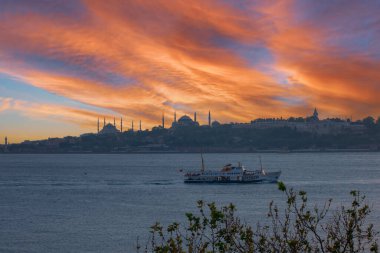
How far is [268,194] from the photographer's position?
64312mm

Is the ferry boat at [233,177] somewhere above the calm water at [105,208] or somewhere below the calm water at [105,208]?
above

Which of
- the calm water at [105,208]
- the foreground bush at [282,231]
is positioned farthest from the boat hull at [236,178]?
the foreground bush at [282,231]

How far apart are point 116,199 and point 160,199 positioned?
4528 millimetres

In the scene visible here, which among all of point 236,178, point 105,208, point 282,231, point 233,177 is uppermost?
point 282,231

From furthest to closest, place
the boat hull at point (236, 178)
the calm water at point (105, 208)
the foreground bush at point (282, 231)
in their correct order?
the boat hull at point (236, 178) < the calm water at point (105, 208) < the foreground bush at point (282, 231)

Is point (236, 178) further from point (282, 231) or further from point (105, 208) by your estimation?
point (282, 231)

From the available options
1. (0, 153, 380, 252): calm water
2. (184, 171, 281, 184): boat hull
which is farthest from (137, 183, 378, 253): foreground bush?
(184, 171, 281, 184): boat hull

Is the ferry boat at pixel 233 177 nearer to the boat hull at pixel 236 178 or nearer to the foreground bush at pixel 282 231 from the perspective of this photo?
the boat hull at pixel 236 178

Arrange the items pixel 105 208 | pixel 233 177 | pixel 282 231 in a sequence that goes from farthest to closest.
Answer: pixel 233 177 < pixel 105 208 < pixel 282 231

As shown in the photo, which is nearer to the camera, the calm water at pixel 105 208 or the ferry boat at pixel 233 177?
the calm water at pixel 105 208

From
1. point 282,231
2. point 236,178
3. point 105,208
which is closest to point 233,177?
point 236,178

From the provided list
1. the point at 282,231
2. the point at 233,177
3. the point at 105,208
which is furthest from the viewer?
the point at 233,177

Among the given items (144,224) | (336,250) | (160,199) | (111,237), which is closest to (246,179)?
(160,199)

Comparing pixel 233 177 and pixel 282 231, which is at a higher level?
pixel 282 231
